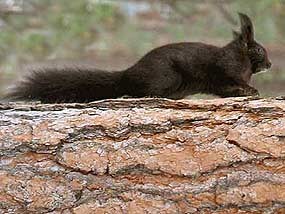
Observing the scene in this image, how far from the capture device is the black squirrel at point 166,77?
0.96 m

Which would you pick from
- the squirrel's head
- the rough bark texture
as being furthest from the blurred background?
the rough bark texture

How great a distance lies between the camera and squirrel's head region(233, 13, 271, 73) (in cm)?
104

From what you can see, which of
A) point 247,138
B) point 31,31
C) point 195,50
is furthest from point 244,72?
point 31,31

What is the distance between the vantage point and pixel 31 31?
1777 millimetres

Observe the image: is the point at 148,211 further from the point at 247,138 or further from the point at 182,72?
the point at 182,72

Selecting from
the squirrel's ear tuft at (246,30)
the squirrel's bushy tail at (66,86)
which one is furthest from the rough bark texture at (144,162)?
the squirrel's ear tuft at (246,30)

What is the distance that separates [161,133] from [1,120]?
0.19 meters

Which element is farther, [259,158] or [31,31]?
[31,31]

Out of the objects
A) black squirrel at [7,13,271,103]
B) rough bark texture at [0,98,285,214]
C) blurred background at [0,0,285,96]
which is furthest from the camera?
blurred background at [0,0,285,96]

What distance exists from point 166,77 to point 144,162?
248 millimetres

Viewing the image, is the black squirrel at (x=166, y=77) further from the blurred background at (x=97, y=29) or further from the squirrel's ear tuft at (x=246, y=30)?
the blurred background at (x=97, y=29)

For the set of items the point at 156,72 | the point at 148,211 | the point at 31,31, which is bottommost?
the point at 148,211

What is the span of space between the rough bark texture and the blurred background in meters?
0.89

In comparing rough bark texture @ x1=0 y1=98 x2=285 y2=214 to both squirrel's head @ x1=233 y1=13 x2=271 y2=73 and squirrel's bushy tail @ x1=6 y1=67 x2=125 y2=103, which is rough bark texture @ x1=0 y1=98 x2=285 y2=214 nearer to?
squirrel's bushy tail @ x1=6 y1=67 x2=125 y2=103
